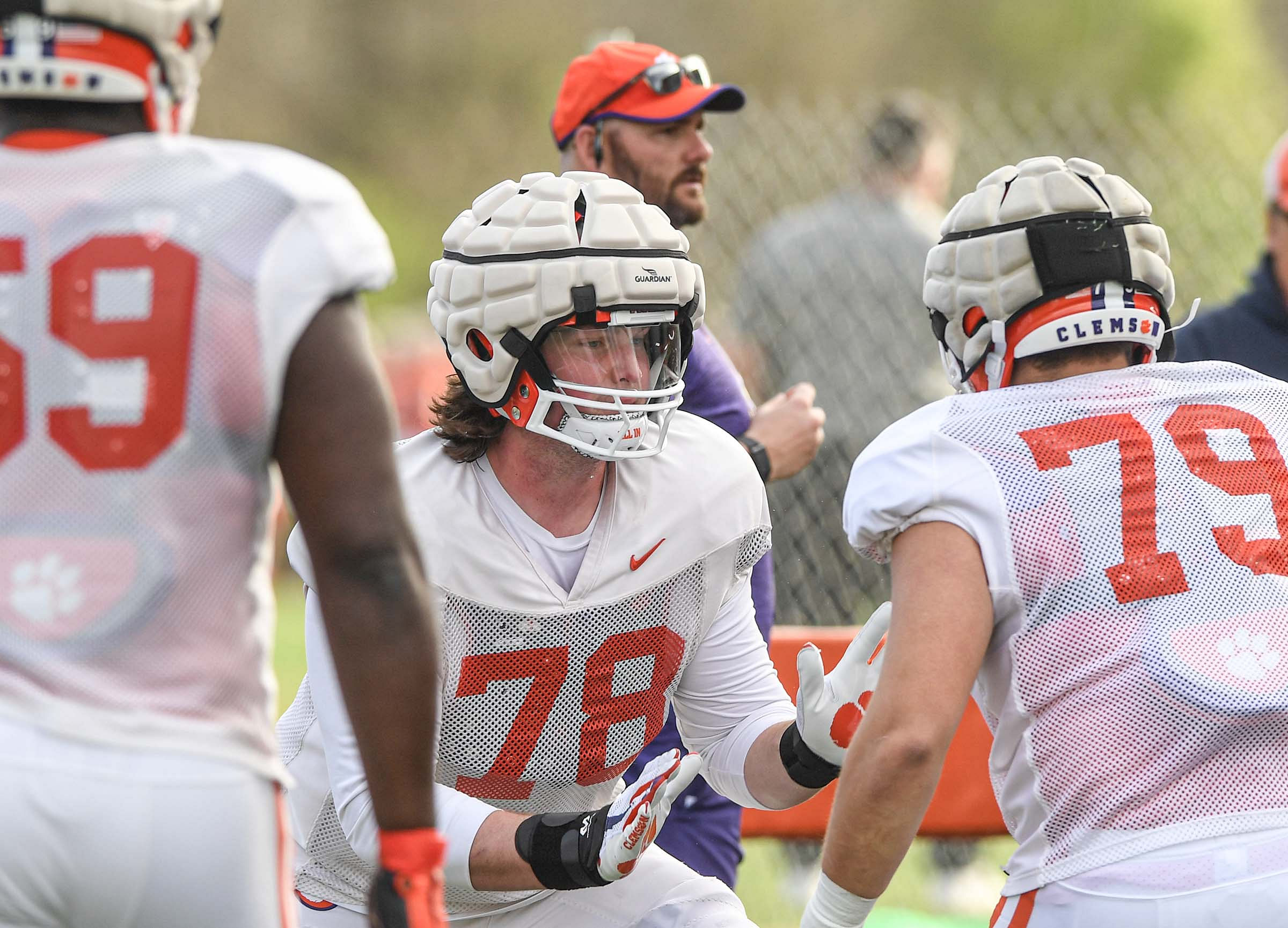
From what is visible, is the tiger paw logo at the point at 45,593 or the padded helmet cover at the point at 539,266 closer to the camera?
the tiger paw logo at the point at 45,593

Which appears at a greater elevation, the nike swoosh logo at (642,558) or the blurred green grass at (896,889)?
the nike swoosh logo at (642,558)

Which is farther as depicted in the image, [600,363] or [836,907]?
[600,363]

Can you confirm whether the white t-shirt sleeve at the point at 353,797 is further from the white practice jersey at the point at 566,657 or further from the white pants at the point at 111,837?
the white pants at the point at 111,837

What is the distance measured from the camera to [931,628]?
8.19ft

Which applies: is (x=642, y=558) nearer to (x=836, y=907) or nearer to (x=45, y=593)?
(x=836, y=907)

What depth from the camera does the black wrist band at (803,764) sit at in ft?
10.1

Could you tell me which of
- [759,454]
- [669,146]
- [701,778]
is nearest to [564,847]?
[701,778]

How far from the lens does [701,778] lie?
13.2 feet

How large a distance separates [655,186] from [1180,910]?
2.74 meters

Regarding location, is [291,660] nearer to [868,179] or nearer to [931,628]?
[868,179]

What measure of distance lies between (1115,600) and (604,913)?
121cm

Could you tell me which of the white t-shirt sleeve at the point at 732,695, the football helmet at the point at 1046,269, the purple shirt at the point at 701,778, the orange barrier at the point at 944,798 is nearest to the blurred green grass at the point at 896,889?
the orange barrier at the point at 944,798

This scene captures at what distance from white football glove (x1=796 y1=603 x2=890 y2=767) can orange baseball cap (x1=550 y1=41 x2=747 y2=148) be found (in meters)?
2.08

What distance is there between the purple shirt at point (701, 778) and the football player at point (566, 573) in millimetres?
781
